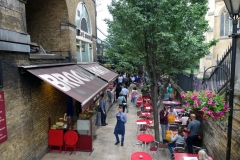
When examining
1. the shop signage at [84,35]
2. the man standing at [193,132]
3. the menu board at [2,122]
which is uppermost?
the shop signage at [84,35]

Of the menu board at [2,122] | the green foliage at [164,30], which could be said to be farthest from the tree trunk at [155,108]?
the menu board at [2,122]

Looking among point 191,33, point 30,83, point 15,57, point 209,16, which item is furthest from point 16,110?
point 209,16

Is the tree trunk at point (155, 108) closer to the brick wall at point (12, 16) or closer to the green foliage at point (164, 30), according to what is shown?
the green foliage at point (164, 30)

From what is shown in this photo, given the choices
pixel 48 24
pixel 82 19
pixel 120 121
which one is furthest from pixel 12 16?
pixel 82 19

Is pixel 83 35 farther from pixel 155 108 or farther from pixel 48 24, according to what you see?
pixel 155 108

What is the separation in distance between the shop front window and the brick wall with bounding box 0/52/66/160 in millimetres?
5241

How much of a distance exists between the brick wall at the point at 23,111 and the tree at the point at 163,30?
385 cm

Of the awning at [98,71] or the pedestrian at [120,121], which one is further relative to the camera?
the awning at [98,71]

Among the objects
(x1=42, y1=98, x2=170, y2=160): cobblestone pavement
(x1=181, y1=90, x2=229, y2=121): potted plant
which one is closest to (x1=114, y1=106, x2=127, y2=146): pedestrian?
(x1=42, y1=98, x2=170, y2=160): cobblestone pavement

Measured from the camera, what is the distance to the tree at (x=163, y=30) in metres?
6.78

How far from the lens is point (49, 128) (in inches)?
305

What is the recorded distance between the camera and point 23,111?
237 inches

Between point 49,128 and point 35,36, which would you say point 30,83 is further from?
point 35,36

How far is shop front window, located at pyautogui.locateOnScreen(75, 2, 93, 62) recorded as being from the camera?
40.0 feet
